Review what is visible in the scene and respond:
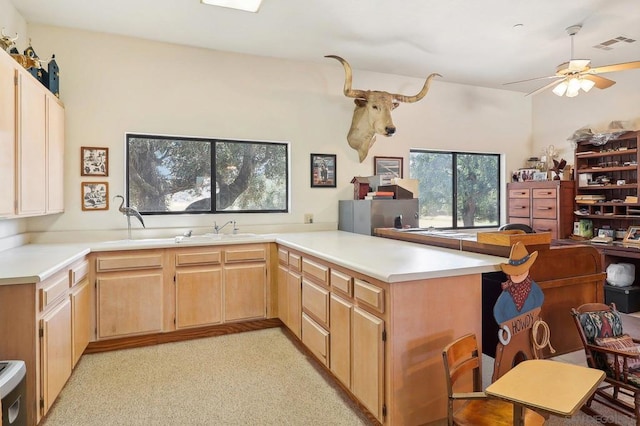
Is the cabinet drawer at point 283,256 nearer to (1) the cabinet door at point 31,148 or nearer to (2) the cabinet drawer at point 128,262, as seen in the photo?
(2) the cabinet drawer at point 128,262

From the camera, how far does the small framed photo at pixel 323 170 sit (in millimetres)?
4652

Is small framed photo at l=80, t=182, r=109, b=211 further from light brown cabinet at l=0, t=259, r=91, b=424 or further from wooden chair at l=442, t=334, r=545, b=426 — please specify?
wooden chair at l=442, t=334, r=545, b=426

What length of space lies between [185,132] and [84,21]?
1294 mm

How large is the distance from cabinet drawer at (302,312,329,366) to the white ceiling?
2624mm

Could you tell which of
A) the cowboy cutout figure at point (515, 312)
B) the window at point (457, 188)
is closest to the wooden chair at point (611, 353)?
the cowboy cutout figure at point (515, 312)

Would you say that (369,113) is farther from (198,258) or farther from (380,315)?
(380,315)

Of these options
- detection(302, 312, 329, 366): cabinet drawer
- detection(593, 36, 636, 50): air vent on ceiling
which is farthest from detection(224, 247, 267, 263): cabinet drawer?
detection(593, 36, 636, 50): air vent on ceiling

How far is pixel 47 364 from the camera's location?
2.29 meters

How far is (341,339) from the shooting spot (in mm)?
2500

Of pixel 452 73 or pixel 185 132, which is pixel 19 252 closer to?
pixel 185 132

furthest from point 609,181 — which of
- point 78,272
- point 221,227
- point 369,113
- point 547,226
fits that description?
point 78,272

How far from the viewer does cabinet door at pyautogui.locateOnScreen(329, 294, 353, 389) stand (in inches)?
94.7

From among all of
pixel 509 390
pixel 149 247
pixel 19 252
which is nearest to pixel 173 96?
pixel 149 247

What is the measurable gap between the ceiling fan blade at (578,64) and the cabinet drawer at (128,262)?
4.08m
